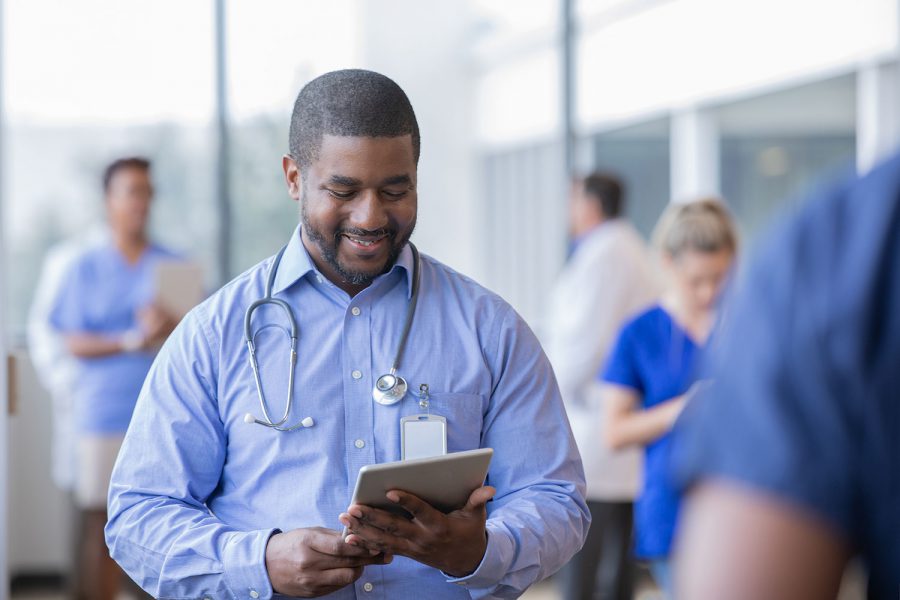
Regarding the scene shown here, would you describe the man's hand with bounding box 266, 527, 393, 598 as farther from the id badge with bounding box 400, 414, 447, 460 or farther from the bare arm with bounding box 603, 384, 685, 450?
the bare arm with bounding box 603, 384, 685, 450

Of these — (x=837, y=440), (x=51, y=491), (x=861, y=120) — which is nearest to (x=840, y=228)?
(x=837, y=440)

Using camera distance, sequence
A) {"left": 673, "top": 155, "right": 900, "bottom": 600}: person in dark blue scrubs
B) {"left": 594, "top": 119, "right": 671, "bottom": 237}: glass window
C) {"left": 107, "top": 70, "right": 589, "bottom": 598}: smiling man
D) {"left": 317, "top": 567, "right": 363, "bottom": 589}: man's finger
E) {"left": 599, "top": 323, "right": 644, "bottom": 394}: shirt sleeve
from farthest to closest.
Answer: {"left": 594, "top": 119, "right": 671, "bottom": 237}: glass window, {"left": 599, "top": 323, "right": 644, "bottom": 394}: shirt sleeve, {"left": 107, "top": 70, "right": 589, "bottom": 598}: smiling man, {"left": 317, "top": 567, "right": 363, "bottom": 589}: man's finger, {"left": 673, "top": 155, "right": 900, "bottom": 600}: person in dark blue scrubs

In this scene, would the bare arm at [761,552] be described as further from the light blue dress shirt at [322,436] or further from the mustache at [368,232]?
the mustache at [368,232]

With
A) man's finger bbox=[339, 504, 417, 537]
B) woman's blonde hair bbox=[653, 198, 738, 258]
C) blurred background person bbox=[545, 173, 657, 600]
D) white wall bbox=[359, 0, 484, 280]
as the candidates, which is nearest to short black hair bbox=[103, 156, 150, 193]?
white wall bbox=[359, 0, 484, 280]

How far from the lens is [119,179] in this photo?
164 inches

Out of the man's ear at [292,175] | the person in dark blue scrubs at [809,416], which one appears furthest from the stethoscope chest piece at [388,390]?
the person in dark blue scrubs at [809,416]

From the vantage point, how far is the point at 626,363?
10.2 feet

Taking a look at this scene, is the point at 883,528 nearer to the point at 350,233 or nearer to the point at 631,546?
the point at 350,233

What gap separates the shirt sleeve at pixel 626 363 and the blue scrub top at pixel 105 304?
5.97ft

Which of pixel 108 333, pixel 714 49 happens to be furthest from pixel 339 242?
pixel 714 49

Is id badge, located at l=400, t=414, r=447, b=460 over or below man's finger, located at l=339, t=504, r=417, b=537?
over

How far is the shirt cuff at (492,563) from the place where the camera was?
163 cm

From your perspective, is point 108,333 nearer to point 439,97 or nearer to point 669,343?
point 439,97

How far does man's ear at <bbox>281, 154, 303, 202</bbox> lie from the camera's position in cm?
187
